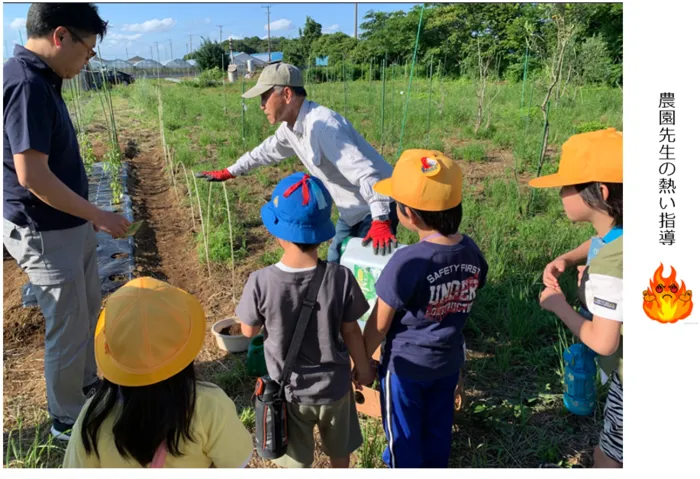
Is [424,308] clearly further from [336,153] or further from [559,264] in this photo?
[336,153]

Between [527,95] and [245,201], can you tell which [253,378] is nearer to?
[245,201]

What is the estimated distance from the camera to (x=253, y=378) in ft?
8.05

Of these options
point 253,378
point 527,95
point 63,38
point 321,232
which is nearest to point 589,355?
point 321,232

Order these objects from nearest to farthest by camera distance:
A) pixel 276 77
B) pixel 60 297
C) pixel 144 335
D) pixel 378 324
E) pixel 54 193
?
pixel 144 335, pixel 378 324, pixel 54 193, pixel 60 297, pixel 276 77

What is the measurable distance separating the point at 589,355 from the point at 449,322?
59 cm

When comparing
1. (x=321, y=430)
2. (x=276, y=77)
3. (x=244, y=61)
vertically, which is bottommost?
(x=321, y=430)

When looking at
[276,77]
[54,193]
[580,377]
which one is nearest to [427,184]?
[580,377]

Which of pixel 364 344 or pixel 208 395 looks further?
pixel 364 344

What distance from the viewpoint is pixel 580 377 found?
1793 millimetres

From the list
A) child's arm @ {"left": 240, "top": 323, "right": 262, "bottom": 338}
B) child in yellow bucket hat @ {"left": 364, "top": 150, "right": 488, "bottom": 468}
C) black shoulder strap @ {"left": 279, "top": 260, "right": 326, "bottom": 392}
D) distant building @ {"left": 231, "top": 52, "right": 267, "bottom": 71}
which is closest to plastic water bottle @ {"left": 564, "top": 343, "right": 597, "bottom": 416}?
child in yellow bucket hat @ {"left": 364, "top": 150, "right": 488, "bottom": 468}

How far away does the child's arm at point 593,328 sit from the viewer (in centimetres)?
133
